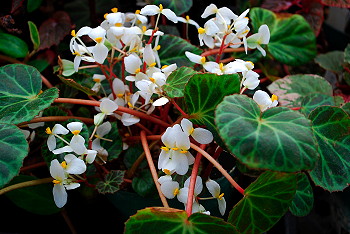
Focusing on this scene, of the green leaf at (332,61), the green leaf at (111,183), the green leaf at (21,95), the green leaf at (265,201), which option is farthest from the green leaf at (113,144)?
the green leaf at (332,61)

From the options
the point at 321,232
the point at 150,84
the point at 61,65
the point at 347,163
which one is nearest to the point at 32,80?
the point at 61,65

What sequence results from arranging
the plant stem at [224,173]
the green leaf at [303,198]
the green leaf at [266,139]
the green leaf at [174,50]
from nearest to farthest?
the green leaf at [266,139] < the plant stem at [224,173] < the green leaf at [303,198] < the green leaf at [174,50]

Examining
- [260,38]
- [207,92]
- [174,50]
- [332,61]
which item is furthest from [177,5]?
[332,61]

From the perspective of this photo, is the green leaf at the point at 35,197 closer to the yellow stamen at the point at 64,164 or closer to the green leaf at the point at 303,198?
the yellow stamen at the point at 64,164

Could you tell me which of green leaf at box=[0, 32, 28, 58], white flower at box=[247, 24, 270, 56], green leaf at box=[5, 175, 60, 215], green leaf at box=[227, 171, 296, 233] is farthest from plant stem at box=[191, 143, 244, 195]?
green leaf at box=[0, 32, 28, 58]

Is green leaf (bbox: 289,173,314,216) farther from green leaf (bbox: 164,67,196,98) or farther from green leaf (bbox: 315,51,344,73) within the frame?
green leaf (bbox: 315,51,344,73)

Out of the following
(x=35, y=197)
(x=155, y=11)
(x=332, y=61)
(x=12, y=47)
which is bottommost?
(x=35, y=197)

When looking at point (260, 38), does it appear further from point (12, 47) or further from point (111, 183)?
point (12, 47)
